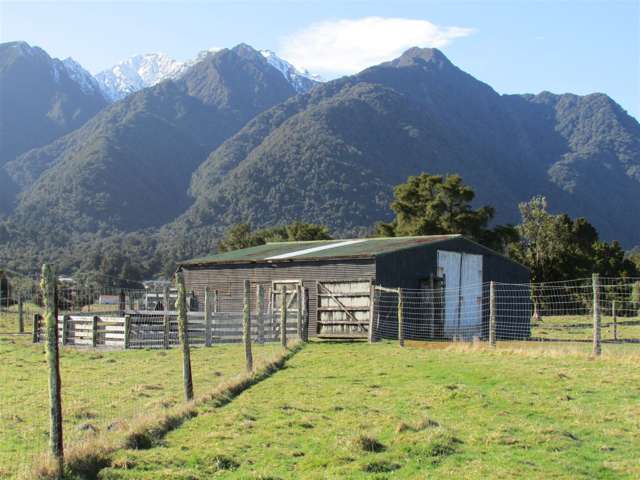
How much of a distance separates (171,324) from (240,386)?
13.0 m

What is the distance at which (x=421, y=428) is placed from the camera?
9.95 m

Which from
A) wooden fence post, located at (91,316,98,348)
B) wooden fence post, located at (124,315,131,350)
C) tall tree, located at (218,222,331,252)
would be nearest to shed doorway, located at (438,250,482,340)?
wooden fence post, located at (124,315,131,350)

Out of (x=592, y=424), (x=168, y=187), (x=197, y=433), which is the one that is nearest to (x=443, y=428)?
(x=592, y=424)

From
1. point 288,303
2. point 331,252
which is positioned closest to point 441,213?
point 331,252

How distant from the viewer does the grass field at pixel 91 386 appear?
10250 millimetres

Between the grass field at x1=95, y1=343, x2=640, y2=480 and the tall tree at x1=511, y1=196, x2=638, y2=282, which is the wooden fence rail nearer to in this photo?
the grass field at x1=95, y1=343, x2=640, y2=480

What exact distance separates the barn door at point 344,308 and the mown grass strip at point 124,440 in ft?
48.0

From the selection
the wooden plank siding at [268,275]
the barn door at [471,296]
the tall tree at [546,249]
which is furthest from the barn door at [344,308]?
the tall tree at [546,249]

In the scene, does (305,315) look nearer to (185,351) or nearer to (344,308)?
(344,308)

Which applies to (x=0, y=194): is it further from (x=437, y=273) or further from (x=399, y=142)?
(x=437, y=273)

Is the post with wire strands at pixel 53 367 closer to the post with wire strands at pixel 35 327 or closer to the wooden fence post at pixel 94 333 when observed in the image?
the wooden fence post at pixel 94 333

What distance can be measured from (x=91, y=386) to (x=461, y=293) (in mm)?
21128

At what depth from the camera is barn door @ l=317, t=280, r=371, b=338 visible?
28.2m

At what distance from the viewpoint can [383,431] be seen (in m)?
9.98
